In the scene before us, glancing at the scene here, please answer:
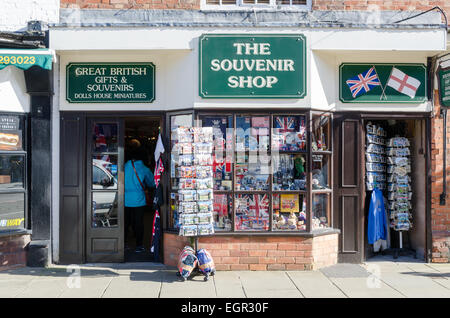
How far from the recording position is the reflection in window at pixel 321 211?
25.1 feet

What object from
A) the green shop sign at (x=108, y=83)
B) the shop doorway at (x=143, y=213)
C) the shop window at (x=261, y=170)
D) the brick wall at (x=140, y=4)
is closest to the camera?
the shop window at (x=261, y=170)

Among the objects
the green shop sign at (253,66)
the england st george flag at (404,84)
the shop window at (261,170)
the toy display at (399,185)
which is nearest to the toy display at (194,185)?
the shop window at (261,170)

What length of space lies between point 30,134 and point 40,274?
2325mm

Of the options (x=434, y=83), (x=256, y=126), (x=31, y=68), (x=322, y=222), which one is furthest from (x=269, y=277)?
(x=31, y=68)

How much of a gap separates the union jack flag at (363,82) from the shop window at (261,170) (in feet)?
3.20

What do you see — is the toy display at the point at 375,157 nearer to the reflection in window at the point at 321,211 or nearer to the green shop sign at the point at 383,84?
the green shop sign at the point at 383,84

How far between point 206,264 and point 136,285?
1.06 meters

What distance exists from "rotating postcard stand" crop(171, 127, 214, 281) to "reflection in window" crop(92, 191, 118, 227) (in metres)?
1.57

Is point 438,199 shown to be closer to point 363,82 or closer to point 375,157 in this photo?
point 375,157

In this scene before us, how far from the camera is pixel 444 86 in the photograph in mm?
7586

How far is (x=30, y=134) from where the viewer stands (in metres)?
7.60

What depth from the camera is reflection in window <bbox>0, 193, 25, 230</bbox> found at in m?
7.37

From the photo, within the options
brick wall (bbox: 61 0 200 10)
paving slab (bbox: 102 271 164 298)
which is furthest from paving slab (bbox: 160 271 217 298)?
brick wall (bbox: 61 0 200 10)

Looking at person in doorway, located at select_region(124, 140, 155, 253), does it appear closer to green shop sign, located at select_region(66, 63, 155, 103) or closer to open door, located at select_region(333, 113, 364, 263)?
green shop sign, located at select_region(66, 63, 155, 103)
